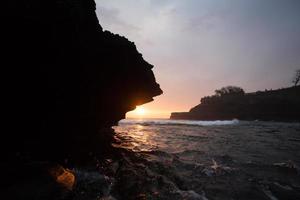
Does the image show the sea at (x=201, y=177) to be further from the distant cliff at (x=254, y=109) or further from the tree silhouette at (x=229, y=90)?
the tree silhouette at (x=229, y=90)

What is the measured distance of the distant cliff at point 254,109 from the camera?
68062 mm

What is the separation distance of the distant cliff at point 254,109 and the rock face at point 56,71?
68065 millimetres

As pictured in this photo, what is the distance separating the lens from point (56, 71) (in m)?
6.65

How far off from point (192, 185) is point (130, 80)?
5.35 m

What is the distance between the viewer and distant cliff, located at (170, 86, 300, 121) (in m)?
68.1

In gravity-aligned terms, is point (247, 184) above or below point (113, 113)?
below

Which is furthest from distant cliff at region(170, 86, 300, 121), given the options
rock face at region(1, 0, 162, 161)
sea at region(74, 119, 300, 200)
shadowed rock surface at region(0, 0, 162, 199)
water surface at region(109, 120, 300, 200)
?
shadowed rock surface at region(0, 0, 162, 199)

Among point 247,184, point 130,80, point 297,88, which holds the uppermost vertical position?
point 297,88

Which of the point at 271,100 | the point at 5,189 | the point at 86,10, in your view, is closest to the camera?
the point at 5,189

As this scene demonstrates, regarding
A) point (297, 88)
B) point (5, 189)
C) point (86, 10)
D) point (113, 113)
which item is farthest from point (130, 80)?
point (297, 88)

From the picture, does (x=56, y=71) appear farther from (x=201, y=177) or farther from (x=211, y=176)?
(x=211, y=176)

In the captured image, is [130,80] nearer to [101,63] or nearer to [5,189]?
A: [101,63]

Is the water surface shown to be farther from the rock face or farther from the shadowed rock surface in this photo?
the rock face

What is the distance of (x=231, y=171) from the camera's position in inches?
319
